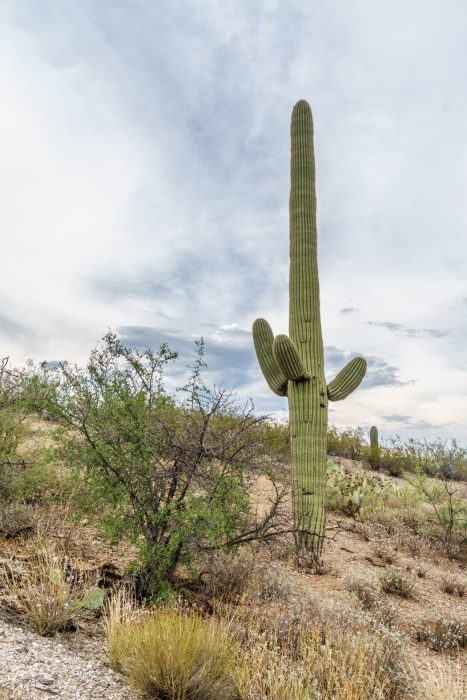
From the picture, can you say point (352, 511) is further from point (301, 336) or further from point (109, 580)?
point (109, 580)

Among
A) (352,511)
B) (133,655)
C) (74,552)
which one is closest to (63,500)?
(74,552)

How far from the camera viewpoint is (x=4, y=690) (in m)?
3.55

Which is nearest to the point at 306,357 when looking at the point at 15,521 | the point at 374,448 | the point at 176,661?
the point at 15,521

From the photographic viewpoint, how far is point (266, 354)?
1055 centimetres

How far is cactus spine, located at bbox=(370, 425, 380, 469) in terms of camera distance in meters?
22.1

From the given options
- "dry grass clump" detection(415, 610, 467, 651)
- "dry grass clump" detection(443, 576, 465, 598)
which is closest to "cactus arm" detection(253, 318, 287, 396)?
"dry grass clump" detection(443, 576, 465, 598)

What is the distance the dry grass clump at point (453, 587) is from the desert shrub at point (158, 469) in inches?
151

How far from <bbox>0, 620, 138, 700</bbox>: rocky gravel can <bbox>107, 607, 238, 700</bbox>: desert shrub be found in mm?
144

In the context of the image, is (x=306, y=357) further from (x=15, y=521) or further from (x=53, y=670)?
(x=53, y=670)

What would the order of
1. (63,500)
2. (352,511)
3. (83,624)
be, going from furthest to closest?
1. (352,511)
2. (63,500)
3. (83,624)

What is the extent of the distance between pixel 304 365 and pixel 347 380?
993mm

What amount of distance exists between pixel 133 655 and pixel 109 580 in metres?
1.82

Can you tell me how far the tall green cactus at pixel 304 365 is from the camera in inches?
360

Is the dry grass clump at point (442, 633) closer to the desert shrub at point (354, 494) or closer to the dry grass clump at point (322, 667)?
the dry grass clump at point (322, 667)
